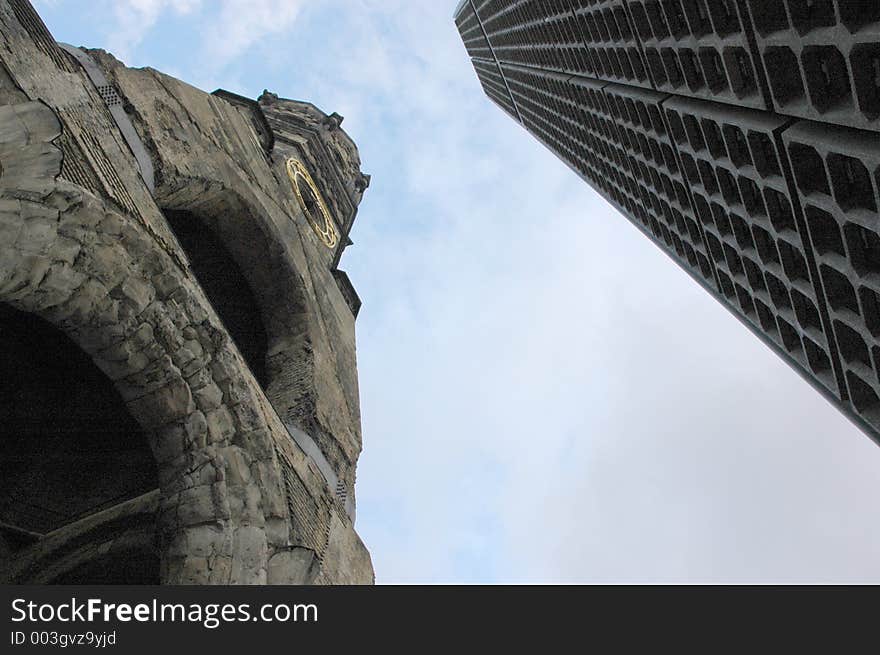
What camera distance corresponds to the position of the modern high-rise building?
27.0 ft

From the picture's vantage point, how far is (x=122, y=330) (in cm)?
718

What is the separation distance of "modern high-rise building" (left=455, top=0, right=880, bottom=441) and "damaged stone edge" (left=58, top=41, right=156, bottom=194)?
27.5 feet

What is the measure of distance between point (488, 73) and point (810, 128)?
175 ft

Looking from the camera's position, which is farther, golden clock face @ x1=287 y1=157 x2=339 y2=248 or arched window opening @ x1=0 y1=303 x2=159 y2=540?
golden clock face @ x1=287 y1=157 x2=339 y2=248

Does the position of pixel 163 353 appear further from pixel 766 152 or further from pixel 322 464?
pixel 766 152

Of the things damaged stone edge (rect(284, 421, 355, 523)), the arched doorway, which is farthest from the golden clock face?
the arched doorway

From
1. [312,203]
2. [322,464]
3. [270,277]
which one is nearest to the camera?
[322,464]

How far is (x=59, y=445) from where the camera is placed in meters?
10.6

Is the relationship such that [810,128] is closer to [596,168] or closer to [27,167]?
[27,167]

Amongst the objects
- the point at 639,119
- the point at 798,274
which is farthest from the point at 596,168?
the point at 798,274

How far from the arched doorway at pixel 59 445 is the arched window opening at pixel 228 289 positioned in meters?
2.90

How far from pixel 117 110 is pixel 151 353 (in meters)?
3.72

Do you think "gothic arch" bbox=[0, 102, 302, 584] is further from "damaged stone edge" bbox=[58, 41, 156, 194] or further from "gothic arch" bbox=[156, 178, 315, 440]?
"gothic arch" bbox=[156, 178, 315, 440]

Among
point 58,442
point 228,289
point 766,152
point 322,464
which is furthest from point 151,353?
point 766,152
